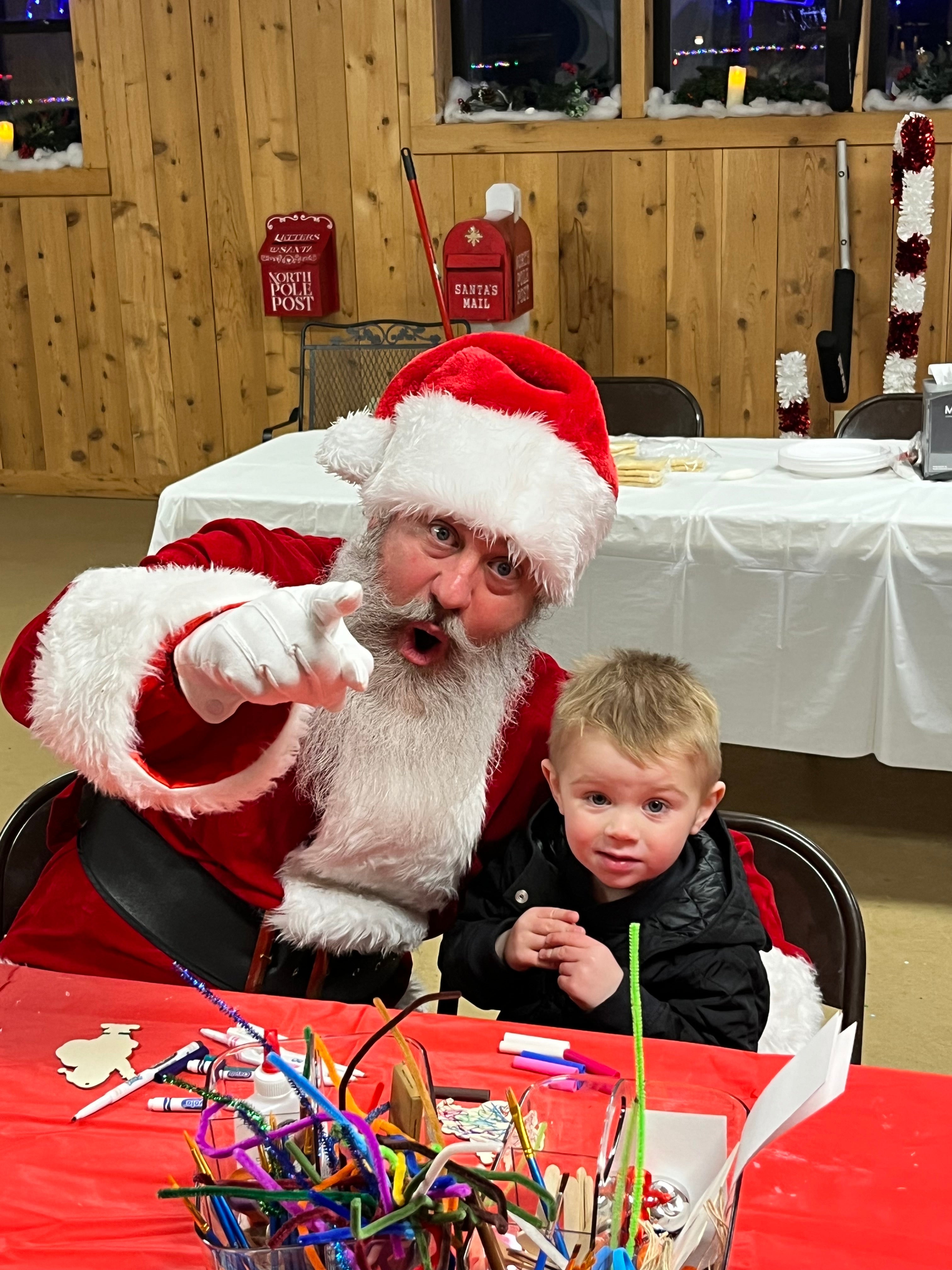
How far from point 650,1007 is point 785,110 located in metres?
4.16

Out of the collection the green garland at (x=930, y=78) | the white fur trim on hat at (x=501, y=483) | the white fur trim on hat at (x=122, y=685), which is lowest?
the white fur trim on hat at (x=122, y=685)

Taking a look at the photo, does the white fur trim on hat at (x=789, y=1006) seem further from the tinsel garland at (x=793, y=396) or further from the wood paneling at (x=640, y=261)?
the wood paneling at (x=640, y=261)

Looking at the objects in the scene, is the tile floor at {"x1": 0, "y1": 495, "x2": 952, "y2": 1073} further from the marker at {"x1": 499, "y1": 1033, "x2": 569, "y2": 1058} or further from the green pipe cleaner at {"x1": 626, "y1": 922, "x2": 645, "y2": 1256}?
the green pipe cleaner at {"x1": 626, "y1": 922, "x2": 645, "y2": 1256}

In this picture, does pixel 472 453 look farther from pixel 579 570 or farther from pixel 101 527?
pixel 101 527

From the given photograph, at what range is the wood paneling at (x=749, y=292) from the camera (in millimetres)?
4809

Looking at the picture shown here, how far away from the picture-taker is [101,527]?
18.5ft

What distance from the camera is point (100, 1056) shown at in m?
1.15

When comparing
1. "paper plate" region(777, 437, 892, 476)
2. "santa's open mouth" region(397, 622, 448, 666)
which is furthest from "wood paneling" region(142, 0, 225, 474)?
"santa's open mouth" region(397, 622, 448, 666)

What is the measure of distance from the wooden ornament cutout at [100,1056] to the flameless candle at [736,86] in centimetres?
440

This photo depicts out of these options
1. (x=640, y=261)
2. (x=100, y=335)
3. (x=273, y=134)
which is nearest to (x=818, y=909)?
(x=640, y=261)

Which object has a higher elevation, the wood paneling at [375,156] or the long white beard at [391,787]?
the wood paneling at [375,156]

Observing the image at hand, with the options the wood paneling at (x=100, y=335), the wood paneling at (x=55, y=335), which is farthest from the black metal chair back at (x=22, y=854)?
the wood paneling at (x=55, y=335)

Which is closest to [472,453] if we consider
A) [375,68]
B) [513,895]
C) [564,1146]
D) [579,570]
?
[579,570]

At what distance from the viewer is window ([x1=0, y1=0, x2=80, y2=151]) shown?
5.67 m
